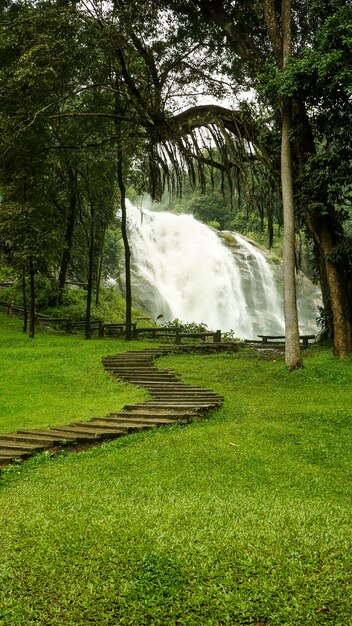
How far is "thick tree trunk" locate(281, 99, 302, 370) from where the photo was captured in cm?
1303

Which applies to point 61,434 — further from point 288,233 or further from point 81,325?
point 81,325

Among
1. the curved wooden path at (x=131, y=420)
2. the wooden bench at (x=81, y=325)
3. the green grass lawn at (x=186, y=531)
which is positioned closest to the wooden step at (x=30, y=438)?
the curved wooden path at (x=131, y=420)

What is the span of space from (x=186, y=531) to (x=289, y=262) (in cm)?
1063

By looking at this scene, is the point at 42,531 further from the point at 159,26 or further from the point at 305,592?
the point at 159,26

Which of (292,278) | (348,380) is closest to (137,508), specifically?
(348,380)

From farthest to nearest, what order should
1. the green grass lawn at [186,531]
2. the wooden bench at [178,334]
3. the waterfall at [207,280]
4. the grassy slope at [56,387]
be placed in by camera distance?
1. the waterfall at [207,280]
2. the wooden bench at [178,334]
3. the grassy slope at [56,387]
4. the green grass lawn at [186,531]

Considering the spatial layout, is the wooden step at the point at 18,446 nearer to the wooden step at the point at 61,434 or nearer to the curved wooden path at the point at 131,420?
the curved wooden path at the point at 131,420

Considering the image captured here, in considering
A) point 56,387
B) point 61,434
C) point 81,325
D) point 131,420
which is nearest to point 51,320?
point 81,325

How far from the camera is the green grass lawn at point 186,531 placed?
2.72 metres

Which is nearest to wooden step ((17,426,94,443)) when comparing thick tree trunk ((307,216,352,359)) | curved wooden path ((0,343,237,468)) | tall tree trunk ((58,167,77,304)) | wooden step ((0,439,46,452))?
curved wooden path ((0,343,237,468))

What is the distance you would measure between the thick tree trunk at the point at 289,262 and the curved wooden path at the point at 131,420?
10.7ft

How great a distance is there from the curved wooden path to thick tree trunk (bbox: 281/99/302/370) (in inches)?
128

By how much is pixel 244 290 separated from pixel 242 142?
2169 centimetres

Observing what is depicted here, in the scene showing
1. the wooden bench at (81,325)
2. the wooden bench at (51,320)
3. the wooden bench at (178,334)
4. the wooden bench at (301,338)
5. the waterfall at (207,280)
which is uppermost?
the waterfall at (207,280)
